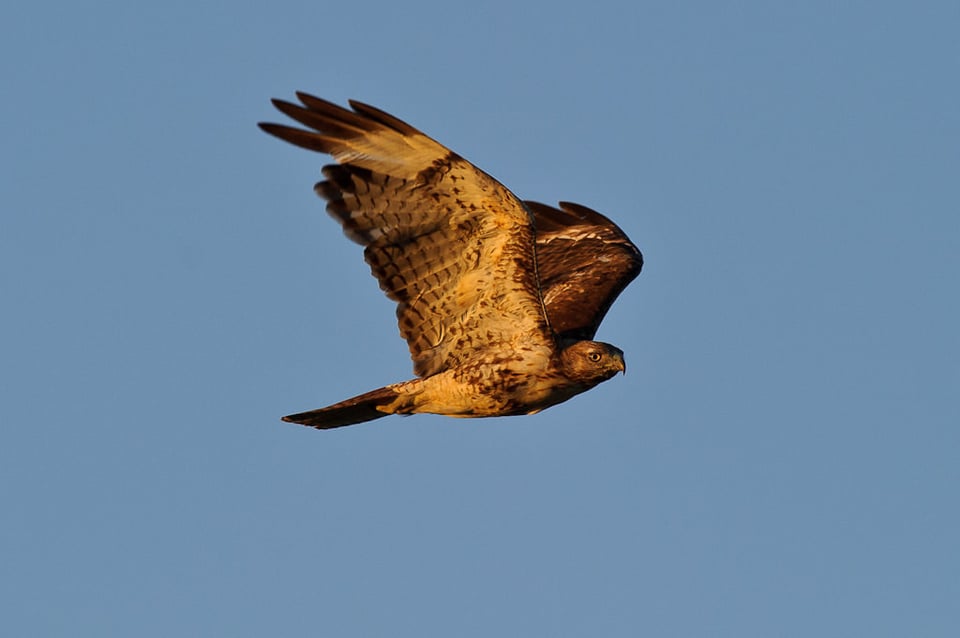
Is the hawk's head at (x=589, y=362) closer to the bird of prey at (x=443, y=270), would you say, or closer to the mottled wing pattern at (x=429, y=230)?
the bird of prey at (x=443, y=270)

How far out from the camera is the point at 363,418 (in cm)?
1255

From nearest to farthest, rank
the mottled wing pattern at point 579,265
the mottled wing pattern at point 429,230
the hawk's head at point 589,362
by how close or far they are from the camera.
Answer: the mottled wing pattern at point 429,230
the hawk's head at point 589,362
the mottled wing pattern at point 579,265

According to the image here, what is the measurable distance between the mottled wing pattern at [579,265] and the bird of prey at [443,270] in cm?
75

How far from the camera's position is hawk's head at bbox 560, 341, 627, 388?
12234mm

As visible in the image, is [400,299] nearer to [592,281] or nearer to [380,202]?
[380,202]

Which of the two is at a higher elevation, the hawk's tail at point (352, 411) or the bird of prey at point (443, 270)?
the bird of prey at point (443, 270)

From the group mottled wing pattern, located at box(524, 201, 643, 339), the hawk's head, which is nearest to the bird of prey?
the hawk's head

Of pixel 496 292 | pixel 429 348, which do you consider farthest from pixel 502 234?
pixel 429 348

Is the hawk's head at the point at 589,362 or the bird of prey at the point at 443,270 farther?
the hawk's head at the point at 589,362

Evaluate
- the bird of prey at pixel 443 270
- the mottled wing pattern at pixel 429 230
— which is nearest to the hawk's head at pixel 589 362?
the bird of prey at pixel 443 270

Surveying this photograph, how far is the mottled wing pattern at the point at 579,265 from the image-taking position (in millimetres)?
13945

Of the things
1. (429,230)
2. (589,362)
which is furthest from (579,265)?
(429,230)

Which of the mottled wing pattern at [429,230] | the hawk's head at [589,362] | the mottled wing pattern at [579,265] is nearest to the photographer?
the mottled wing pattern at [429,230]

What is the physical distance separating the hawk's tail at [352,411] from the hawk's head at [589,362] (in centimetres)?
134
